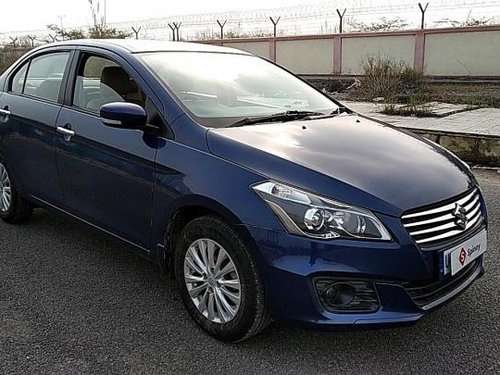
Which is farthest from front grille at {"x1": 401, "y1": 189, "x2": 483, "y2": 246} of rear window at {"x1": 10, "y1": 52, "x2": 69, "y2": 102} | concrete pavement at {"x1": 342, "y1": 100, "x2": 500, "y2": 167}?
concrete pavement at {"x1": 342, "y1": 100, "x2": 500, "y2": 167}

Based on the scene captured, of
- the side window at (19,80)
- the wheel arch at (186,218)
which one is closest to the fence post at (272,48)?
the side window at (19,80)

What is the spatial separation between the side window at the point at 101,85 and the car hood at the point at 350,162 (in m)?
0.81

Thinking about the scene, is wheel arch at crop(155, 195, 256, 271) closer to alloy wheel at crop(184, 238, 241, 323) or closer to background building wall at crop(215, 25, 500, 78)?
alloy wheel at crop(184, 238, 241, 323)

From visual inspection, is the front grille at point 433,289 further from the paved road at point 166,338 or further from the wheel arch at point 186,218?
the wheel arch at point 186,218

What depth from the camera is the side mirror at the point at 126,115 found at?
306 centimetres

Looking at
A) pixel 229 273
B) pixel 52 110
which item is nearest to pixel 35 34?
pixel 52 110

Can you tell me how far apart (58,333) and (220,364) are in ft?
3.06

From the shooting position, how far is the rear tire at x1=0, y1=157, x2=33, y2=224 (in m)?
4.53

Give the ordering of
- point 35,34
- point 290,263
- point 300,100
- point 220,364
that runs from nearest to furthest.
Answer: point 290,263 < point 220,364 < point 300,100 < point 35,34

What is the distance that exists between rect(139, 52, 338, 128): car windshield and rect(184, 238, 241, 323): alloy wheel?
0.72 meters

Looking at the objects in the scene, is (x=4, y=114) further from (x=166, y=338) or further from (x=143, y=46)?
(x=166, y=338)

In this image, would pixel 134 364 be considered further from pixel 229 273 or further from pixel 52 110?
pixel 52 110

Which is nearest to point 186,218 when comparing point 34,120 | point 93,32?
point 34,120

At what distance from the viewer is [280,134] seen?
304 centimetres
